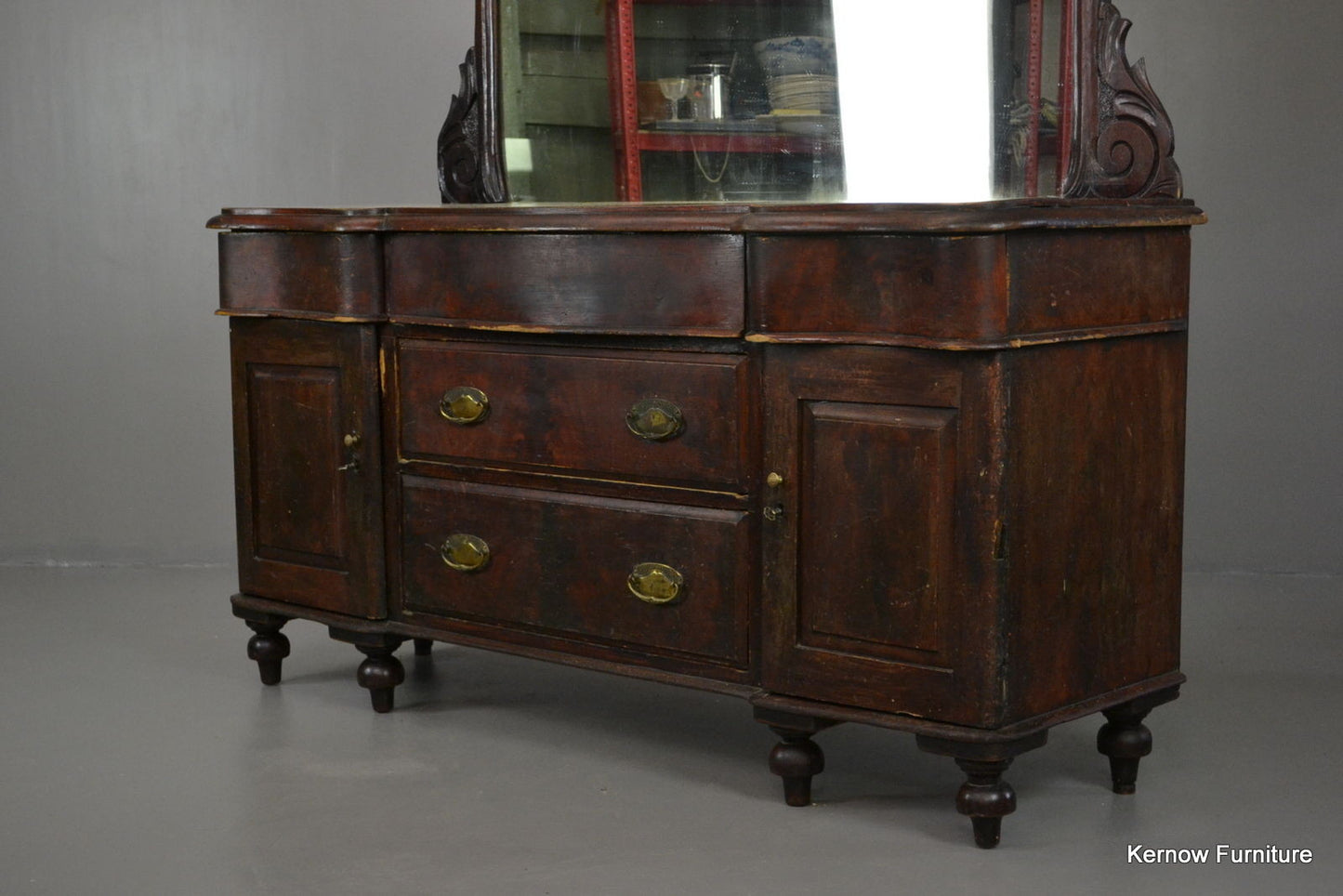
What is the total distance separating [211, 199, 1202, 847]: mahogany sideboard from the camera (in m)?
2.58

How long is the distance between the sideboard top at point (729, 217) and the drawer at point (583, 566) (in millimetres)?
483

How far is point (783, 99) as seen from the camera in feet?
10.4

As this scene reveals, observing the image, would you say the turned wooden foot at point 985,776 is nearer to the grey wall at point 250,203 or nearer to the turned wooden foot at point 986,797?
the turned wooden foot at point 986,797

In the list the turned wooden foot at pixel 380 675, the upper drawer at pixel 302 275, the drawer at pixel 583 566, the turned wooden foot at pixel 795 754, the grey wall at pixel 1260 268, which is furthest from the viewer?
the grey wall at pixel 1260 268

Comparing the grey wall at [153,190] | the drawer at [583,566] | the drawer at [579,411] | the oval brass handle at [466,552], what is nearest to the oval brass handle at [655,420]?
the drawer at [579,411]

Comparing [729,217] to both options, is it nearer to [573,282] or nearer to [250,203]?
[573,282]

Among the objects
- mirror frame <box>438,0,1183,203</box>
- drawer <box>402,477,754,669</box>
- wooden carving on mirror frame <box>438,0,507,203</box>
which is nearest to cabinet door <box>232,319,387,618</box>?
drawer <box>402,477,754,669</box>

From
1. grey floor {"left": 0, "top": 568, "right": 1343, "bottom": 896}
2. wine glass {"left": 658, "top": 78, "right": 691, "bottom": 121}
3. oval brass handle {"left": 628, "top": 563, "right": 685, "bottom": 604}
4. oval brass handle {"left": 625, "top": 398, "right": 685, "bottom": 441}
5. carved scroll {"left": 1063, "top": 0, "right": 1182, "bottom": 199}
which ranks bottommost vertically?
grey floor {"left": 0, "top": 568, "right": 1343, "bottom": 896}

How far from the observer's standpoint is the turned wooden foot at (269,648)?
3.63 meters

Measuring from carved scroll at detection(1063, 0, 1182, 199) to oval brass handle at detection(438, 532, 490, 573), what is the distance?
123 cm

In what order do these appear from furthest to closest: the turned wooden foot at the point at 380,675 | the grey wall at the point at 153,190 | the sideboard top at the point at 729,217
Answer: the grey wall at the point at 153,190 < the turned wooden foot at the point at 380,675 < the sideboard top at the point at 729,217

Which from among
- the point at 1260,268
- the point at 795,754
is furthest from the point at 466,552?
the point at 1260,268

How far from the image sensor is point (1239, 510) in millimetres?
4508

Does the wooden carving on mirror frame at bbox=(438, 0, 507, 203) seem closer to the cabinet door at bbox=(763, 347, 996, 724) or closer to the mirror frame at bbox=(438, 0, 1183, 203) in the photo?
the cabinet door at bbox=(763, 347, 996, 724)
